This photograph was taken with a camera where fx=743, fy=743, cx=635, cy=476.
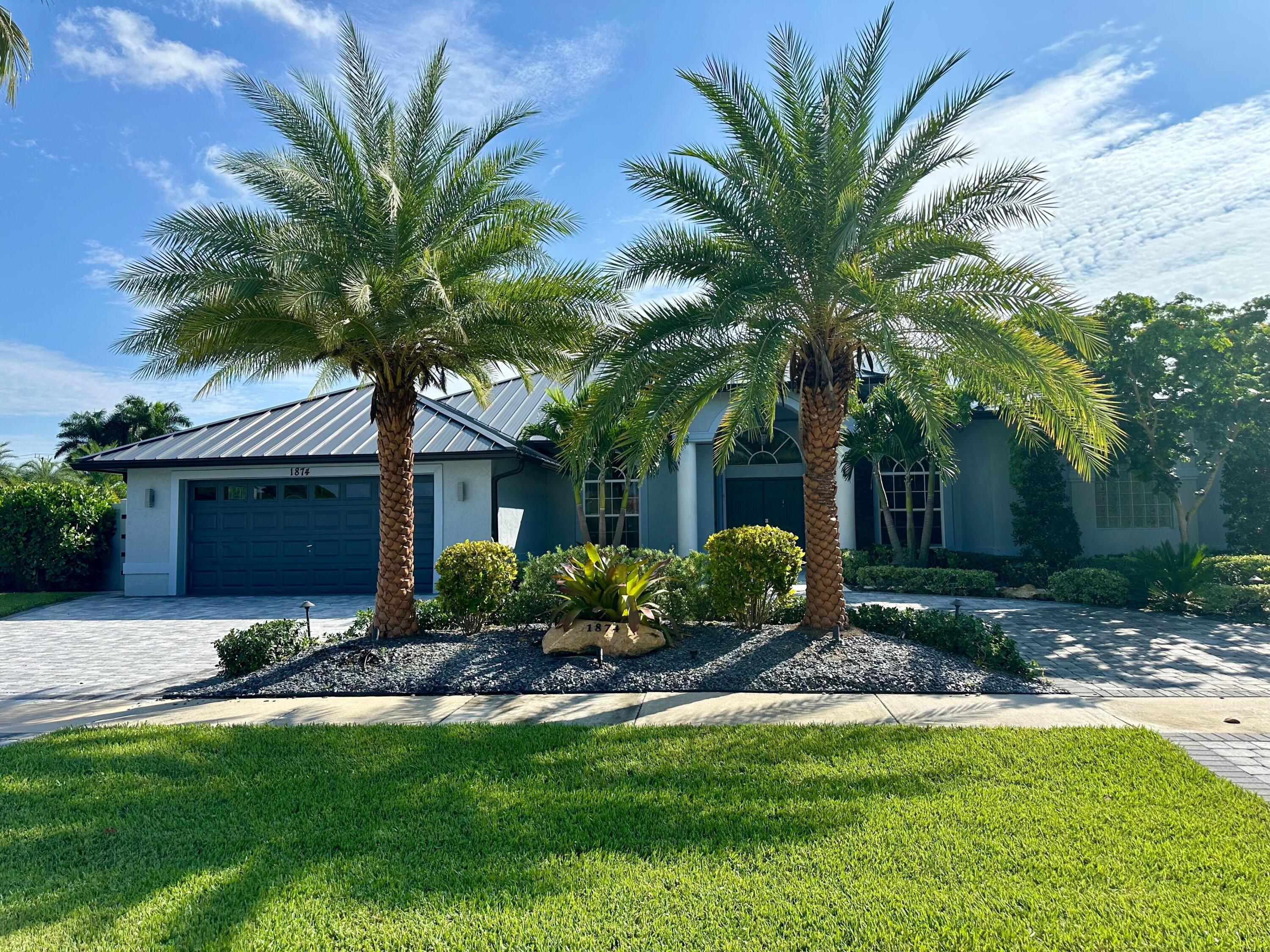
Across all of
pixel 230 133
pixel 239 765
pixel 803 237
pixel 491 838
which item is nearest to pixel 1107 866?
pixel 491 838

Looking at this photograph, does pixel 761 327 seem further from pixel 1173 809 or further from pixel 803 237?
pixel 1173 809

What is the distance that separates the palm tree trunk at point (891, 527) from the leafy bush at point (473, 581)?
9755 millimetres

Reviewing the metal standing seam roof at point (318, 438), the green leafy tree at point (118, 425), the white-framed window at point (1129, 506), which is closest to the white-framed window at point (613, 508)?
the metal standing seam roof at point (318, 438)

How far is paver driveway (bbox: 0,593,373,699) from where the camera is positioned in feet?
27.5

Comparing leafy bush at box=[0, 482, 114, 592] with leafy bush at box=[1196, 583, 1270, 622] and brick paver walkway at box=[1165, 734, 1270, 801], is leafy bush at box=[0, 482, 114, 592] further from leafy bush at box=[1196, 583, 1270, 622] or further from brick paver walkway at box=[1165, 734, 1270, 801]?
leafy bush at box=[1196, 583, 1270, 622]

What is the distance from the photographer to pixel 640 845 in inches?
→ 148

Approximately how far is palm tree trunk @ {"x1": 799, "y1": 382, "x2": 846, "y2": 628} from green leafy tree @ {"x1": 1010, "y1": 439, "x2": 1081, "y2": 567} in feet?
29.3

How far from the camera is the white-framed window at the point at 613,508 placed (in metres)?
19.1

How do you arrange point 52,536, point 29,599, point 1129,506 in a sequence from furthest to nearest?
point 52,536, point 1129,506, point 29,599

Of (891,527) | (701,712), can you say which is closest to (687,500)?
(891,527)

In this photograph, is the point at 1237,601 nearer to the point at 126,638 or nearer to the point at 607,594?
the point at 607,594

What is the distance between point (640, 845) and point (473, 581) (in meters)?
6.13

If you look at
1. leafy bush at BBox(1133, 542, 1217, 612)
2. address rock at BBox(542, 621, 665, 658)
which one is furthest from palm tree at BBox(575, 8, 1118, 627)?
leafy bush at BBox(1133, 542, 1217, 612)

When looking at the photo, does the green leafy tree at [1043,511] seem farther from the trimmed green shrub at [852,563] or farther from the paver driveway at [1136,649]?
the trimmed green shrub at [852,563]
